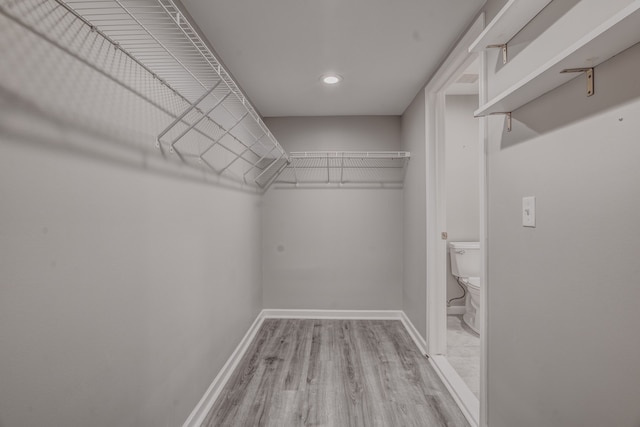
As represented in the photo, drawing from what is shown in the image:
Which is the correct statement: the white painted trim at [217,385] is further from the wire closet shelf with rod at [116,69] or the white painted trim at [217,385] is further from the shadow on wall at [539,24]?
the shadow on wall at [539,24]

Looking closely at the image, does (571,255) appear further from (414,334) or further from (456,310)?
(456,310)

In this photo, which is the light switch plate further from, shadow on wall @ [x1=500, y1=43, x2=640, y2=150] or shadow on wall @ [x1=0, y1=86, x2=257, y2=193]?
shadow on wall @ [x1=0, y1=86, x2=257, y2=193]

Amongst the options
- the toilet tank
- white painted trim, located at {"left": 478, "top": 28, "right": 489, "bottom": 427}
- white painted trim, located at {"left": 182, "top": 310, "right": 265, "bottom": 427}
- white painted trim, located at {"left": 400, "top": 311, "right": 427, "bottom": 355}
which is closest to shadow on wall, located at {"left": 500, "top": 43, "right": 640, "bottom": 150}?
white painted trim, located at {"left": 478, "top": 28, "right": 489, "bottom": 427}

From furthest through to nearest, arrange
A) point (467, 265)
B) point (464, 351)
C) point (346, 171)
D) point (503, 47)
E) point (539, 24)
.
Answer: point (346, 171)
point (467, 265)
point (464, 351)
point (503, 47)
point (539, 24)

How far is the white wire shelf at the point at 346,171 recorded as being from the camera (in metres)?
3.12

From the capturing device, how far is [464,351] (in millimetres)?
2441

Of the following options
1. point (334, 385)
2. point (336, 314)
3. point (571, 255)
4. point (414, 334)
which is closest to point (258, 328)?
point (336, 314)

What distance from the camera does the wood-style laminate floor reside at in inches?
65.2

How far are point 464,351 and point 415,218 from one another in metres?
1.18

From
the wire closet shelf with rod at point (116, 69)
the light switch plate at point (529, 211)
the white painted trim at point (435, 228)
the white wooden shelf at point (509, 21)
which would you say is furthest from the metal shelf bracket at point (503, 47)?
the wire closet shelf with rod at point (116, 69)

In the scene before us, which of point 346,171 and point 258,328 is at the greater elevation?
point 346,171

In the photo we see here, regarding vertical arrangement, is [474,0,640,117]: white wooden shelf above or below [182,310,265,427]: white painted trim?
above

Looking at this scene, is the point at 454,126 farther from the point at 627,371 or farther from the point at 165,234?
the point at 165,234

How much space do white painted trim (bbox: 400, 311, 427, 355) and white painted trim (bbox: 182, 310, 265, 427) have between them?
146cm
